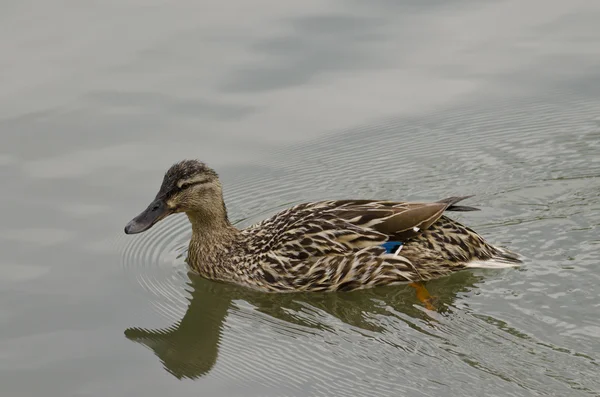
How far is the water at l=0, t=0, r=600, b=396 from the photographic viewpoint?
8.63m

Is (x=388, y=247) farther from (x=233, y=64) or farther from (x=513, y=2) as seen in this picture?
(x=513, y=2)

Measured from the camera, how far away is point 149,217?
33.3 ft

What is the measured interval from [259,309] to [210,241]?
1.07 m

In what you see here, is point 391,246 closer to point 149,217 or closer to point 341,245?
point 341,245

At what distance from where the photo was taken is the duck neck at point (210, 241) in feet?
34.1

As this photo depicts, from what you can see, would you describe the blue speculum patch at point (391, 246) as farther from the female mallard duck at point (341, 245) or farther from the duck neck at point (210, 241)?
the duck neck at point (210, 241)

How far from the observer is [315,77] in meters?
12.9

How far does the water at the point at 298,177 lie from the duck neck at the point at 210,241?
6.3 inches

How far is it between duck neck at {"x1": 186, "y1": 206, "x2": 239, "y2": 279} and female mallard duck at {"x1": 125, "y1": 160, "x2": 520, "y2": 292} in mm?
19

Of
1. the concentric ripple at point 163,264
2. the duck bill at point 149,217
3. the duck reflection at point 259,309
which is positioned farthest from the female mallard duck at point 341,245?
the concentric ripple at point 163,264

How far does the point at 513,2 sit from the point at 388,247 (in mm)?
5386

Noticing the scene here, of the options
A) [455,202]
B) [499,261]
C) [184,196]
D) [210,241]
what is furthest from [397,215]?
[184,196]

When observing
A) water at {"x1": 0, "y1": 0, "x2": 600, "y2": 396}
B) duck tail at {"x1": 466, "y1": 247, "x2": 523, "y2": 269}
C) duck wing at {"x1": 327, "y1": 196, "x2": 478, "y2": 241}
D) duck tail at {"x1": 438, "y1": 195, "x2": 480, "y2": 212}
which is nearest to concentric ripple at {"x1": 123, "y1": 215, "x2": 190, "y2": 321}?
water at {"x1": 0, "y1": 0, "x2": 600, "y2": 396}

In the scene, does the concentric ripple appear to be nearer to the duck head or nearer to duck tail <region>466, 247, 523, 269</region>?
the duck head
